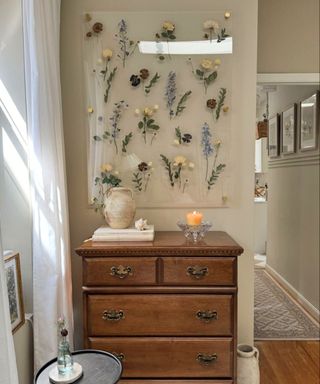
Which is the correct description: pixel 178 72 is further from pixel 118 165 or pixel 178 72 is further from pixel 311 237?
pixel 311 237

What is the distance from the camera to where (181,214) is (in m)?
2.10

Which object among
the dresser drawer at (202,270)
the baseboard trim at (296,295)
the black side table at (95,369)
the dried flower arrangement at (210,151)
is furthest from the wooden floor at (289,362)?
the dried flower arrangement at (210,151)

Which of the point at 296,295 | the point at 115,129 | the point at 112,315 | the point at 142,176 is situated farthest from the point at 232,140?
the point at 296,295

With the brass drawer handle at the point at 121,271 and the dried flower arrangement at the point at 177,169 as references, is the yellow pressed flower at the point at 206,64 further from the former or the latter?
the brass drawer handle at the point at 121,271

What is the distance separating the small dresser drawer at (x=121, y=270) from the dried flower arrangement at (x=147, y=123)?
0.78 meters

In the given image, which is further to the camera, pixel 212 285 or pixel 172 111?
pixel 172 111

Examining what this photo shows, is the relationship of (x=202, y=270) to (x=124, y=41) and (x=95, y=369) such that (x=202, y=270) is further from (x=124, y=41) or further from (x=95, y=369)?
(x=124, y=41)

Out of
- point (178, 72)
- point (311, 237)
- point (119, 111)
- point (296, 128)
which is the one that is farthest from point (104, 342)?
point (296, 128)

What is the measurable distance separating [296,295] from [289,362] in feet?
4.21

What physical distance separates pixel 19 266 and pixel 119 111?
41.6 inches

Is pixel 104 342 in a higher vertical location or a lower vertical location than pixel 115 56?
lower

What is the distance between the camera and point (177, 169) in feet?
6.79

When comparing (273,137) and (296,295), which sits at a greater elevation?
(273,137)

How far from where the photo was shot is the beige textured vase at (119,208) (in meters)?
1.82
